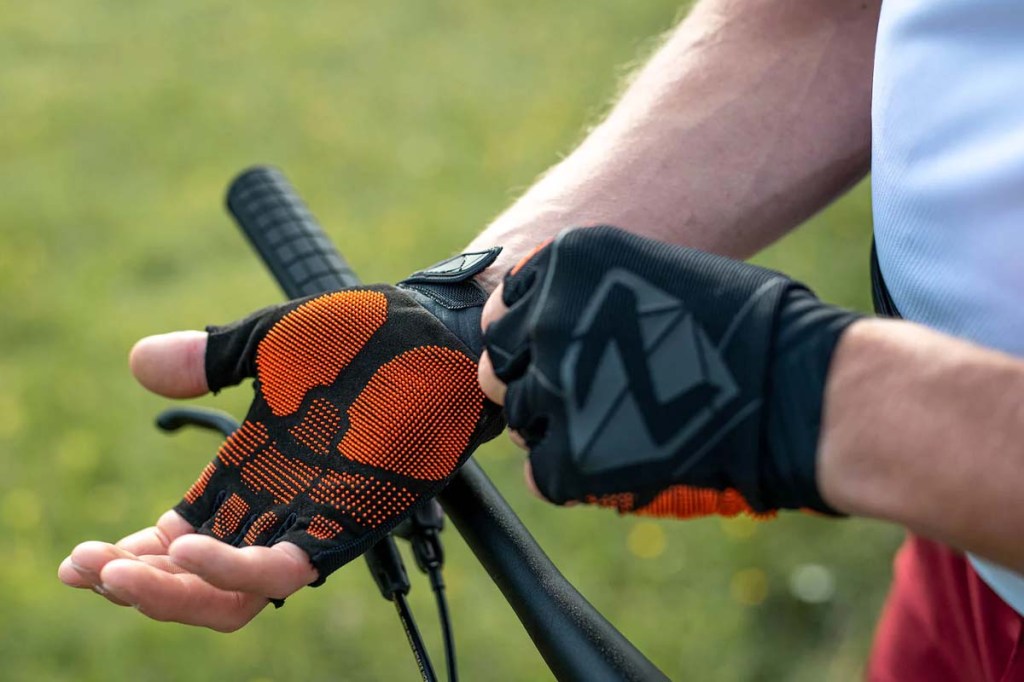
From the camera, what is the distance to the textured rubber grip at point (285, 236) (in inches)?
59.3

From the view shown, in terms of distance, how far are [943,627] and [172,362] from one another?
1174 mm

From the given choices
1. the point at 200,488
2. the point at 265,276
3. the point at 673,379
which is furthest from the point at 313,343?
the point at 265,276

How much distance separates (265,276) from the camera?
4.04 meters

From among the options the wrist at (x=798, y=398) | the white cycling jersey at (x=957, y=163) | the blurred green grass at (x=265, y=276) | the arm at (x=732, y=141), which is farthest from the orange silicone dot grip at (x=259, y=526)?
the blurred green grass at (x=265, y=276)

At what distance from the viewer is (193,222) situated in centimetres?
427

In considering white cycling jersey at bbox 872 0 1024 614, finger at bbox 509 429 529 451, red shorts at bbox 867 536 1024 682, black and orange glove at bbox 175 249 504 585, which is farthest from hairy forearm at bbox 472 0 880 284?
red shorts at bbox 867 536 1024 682

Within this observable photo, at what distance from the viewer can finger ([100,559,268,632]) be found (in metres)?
0.96

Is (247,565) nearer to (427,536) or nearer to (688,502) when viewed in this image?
(427,536)

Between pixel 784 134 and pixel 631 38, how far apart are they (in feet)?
14.2

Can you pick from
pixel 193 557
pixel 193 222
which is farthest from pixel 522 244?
pixel 193 222

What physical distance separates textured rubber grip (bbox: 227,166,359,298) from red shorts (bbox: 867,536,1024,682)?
38.1 inches

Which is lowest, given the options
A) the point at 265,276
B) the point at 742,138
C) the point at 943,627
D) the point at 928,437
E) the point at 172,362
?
the point at 943,627

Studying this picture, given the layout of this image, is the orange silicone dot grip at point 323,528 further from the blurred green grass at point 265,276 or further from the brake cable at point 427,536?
the blurred green grass at point 265,276

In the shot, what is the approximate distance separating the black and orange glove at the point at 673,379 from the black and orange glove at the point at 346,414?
0.26 m
